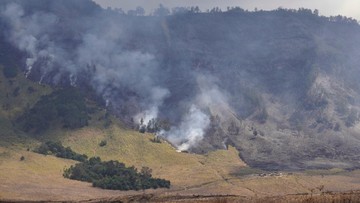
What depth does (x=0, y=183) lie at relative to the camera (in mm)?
168375

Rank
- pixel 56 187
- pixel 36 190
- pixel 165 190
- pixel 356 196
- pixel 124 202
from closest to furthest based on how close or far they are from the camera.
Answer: pixel 356 196 < pixel 124 202 < pixel 36 190 < pixel 56 187 < pixel 165 190

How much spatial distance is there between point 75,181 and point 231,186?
57.8 m

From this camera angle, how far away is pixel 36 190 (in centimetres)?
16650

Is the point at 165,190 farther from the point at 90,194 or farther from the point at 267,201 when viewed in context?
the point at 267,201

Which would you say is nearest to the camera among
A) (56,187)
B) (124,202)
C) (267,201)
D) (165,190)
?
(267,201)

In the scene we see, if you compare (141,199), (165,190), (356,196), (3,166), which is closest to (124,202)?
(141,199)

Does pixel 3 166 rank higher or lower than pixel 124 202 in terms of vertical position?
higher

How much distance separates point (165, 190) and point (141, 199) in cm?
7460

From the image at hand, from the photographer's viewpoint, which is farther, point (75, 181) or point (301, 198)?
point (75, 181)

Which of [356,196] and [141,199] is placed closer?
[356,196]

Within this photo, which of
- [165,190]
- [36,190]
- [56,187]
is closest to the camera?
[36,190]

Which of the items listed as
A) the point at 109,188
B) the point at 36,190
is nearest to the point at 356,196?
the point at 36,190

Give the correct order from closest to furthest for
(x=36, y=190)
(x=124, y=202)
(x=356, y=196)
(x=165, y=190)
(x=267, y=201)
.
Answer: (x=356, y=196)
(x=267, y=201)
(x=124, y=202)
(x=36, y=190)
(x=165, y=190)

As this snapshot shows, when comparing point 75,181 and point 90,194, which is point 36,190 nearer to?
point 90,194
